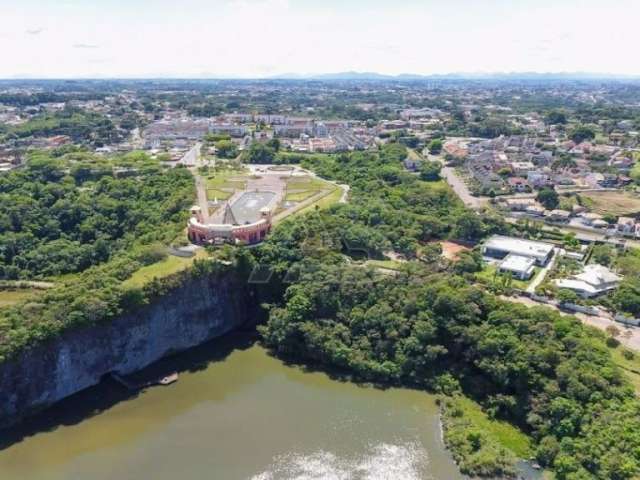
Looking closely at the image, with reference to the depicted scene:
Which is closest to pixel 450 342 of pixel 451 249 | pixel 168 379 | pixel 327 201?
pixel 451 249

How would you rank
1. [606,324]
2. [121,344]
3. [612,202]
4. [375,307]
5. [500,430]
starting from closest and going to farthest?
[500,430], [121,344], [606,324], [375,307], [612,202]

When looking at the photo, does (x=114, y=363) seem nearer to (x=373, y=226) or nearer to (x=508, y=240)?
(x=373, y=226)

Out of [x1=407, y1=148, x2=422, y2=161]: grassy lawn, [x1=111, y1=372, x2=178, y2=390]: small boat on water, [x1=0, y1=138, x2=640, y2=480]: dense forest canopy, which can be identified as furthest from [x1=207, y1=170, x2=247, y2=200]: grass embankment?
[x1=407, y1=148, x2=422, y2=161]: grassy lawn

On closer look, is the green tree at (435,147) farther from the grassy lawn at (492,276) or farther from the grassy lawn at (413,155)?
the grassy lawn at (492,276)

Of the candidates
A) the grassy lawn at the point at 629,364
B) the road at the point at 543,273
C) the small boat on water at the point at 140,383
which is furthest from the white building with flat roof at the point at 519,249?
the small boat on water at the point at 140,383

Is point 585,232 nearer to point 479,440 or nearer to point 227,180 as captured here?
point 479,440

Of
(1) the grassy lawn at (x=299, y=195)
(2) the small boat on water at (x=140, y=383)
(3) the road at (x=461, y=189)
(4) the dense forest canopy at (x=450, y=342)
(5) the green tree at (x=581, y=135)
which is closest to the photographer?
(4) the dense forest canopy at (x=450, y=342)

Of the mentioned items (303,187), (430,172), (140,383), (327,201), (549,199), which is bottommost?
(140,383)

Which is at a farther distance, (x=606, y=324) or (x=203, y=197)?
(x=203, y=197)
